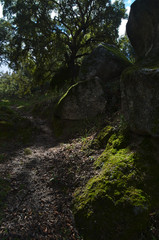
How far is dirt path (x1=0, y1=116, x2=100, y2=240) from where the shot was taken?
12.2 feet

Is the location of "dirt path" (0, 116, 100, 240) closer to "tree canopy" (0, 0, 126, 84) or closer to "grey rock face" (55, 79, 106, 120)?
"grey rock face" (55, 79, 106, 120)

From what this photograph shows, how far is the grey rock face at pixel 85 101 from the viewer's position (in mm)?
9141

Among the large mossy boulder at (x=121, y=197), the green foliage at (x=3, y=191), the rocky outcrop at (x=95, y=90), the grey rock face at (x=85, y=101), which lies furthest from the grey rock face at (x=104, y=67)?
the green foliage at (x=3, y=191)

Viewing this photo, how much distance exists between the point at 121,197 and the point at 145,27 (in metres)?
7.49

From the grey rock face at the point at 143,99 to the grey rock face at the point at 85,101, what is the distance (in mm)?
3542

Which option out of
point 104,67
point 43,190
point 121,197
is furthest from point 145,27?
point 43,190

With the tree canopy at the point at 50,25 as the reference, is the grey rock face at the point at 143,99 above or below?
below

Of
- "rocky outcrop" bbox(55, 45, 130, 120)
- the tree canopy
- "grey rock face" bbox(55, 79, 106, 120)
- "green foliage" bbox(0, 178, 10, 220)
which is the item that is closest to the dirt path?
"green foliage" bbox(0, 178, 10, 220)

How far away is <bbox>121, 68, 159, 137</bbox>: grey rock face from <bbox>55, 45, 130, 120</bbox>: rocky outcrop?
303 centimetres

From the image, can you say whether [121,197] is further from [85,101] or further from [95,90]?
[95,90]

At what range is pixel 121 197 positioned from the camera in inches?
146

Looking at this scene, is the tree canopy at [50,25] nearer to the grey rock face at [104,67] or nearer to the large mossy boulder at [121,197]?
the grey rock face at [104,67]

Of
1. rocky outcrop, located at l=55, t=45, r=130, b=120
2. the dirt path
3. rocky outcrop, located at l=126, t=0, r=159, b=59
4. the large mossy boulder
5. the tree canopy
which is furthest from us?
the tree canopy

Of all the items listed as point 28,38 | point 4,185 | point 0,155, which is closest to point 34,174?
point 4,185
